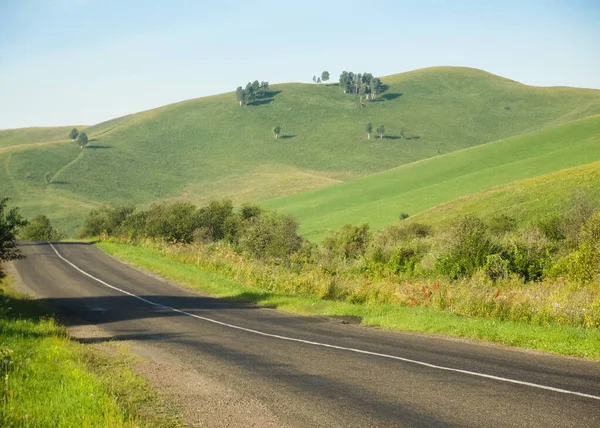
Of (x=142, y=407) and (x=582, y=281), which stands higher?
(x=142, y=407)

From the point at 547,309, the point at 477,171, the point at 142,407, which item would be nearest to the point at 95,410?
the point at 142,407

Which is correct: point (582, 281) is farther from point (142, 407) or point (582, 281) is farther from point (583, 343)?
point (142, 407)

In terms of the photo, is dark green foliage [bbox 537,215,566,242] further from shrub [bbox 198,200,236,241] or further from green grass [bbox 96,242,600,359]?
shrub [bbox 198,200,236,241]

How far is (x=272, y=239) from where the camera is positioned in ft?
134

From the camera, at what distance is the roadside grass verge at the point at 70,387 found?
806cm

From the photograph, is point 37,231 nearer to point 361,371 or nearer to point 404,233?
point 404,233

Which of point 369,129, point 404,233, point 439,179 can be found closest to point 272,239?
point 404,233

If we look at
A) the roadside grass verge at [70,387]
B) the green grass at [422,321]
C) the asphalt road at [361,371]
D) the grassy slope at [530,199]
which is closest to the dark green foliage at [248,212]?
the grassy slope at [530,199]

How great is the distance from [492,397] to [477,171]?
91000 millimetres

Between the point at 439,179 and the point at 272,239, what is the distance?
216 feet

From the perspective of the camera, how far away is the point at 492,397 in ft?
29.1

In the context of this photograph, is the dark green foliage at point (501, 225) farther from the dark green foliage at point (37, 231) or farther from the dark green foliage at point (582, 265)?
the dark green foliage at point (37, 231)

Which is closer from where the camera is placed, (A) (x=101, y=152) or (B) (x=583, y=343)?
(B) (x=583, y=343)

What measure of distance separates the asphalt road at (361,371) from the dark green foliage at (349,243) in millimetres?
24396
